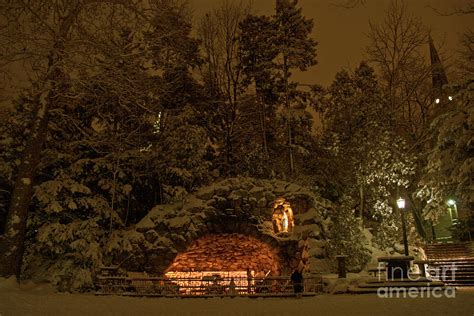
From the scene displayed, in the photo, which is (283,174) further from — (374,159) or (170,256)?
(170,256)

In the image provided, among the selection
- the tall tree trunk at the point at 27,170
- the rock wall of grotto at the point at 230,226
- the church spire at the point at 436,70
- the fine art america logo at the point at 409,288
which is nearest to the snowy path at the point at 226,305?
the fine art america logo at the point at 409,288

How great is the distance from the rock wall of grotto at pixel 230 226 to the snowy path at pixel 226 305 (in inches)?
140

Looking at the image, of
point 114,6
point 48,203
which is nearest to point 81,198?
point 48,203

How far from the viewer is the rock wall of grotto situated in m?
14.5

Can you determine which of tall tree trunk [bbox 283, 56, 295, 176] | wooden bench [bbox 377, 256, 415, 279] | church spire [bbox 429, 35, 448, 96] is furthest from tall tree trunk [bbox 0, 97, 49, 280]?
church spire [bbox 429, 35, 448, 96]

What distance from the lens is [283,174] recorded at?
21.2m

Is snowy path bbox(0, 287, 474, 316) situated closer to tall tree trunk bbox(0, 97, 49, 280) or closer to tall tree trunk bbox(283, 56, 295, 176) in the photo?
tall tree trunk bbox(0, 97, 49, 280)

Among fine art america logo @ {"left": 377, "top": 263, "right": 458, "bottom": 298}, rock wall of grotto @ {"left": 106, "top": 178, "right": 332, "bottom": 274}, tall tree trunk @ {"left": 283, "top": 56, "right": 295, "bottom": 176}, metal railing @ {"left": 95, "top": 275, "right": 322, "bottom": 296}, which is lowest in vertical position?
fine art america logo @ {"left": 377, "top": 263, "right": 458, "bottom": 298}

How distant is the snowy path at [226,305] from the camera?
810cm

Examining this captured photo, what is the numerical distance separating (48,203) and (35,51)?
20.5 feet

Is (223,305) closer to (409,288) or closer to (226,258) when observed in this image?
(409,288)

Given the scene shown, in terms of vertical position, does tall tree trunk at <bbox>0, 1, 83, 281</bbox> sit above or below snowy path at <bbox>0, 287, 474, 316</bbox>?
above

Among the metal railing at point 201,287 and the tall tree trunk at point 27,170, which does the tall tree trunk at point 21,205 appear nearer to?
the tall tree trunk at point 27,170

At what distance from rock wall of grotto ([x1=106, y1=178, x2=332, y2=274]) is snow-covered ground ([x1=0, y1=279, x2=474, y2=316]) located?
3.40 m
